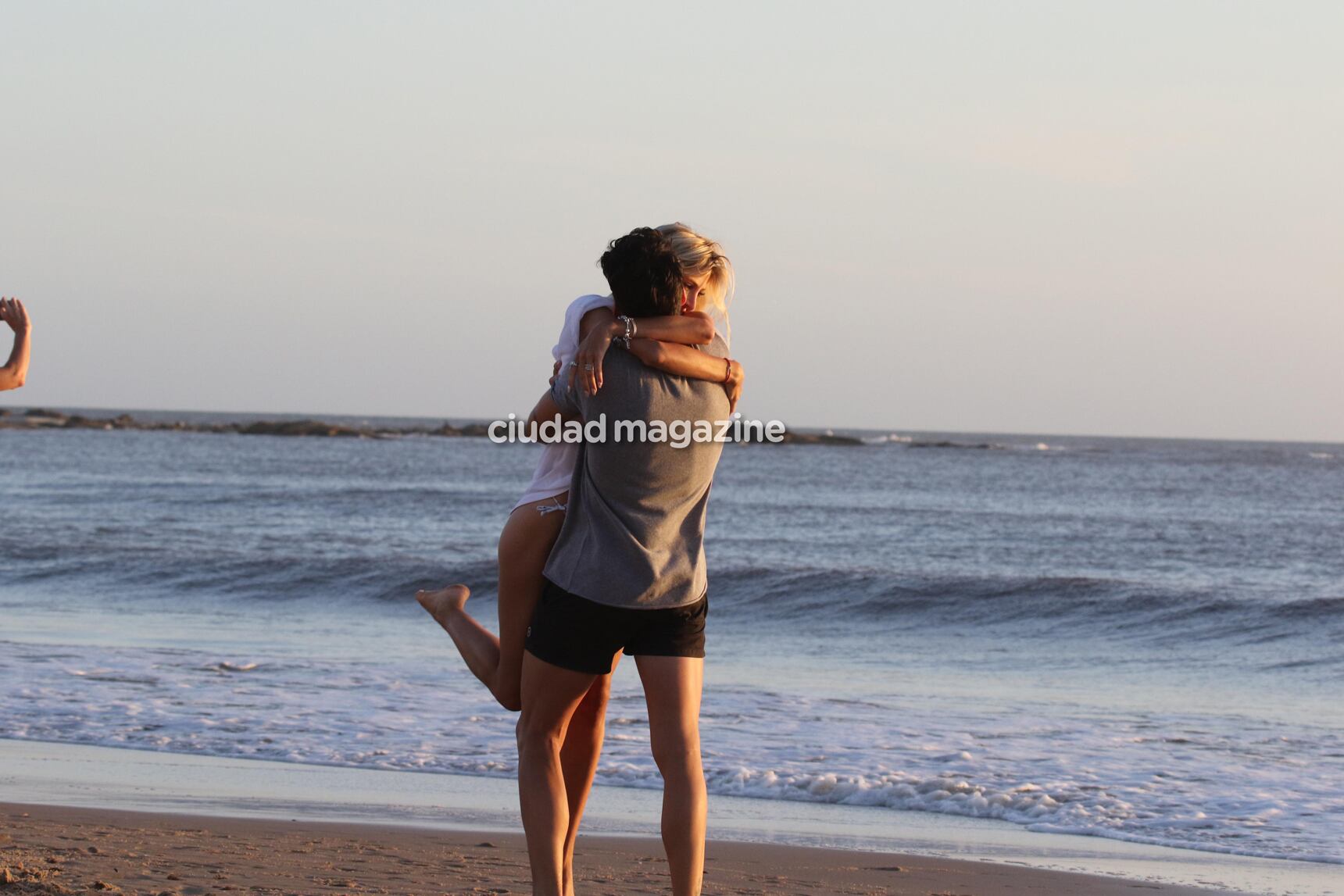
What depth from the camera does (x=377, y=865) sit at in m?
4.23

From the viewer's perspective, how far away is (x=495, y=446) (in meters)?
66.3

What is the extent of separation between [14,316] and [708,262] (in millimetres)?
2082

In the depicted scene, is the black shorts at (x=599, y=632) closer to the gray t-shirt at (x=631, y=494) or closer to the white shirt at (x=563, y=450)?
the gray t-shirt at (x=631, y=494)

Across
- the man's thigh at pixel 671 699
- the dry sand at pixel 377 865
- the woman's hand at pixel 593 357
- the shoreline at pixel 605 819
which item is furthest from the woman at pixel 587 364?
the shoreline at pixel 605 819

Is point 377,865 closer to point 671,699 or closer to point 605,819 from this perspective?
point 605,819

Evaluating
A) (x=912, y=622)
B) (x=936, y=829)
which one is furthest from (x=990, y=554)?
(x=936, y=829)

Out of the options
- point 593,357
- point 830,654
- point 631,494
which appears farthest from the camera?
point 830,654

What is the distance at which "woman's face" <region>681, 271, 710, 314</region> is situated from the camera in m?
2.85

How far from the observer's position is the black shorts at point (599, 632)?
281 cm

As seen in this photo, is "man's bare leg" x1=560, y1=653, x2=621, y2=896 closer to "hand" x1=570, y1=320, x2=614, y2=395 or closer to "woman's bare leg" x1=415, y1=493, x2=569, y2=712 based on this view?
"woman's bare leg" x1=415, y1=493, x2=569, y2=712

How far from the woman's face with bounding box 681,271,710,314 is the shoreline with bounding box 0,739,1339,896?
6.88ft

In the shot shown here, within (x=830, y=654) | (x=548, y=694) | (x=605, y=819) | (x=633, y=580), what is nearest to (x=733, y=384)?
(x=633, y=580)

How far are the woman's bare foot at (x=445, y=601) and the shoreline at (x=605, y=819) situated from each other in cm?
137

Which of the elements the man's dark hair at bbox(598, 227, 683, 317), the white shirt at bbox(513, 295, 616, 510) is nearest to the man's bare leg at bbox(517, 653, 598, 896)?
the white shirt at bbox(513, 295, 616, 510)
